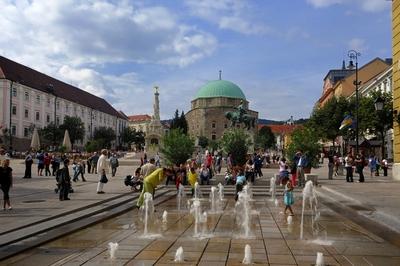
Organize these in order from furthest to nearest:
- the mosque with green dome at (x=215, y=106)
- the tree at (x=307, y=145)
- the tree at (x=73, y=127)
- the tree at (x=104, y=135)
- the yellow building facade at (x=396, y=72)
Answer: the mosque with green dome at (x=215, y=106) → the tree at (x=104, y=135) → the tree at (x=73, y=127) → the tree at (x=307, y=145) → the yellow building facade at (x=396, y=72)

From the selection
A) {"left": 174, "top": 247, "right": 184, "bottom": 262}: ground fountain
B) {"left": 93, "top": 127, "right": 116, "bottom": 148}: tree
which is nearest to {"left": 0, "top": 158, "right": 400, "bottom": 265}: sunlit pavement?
{"left": 174, "top": 247, "right": 184, "bottom": 262}: ground fountain

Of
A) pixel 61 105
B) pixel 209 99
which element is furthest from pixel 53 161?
pixel 209 99

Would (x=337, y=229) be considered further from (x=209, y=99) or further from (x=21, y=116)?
(x=209, y=99)

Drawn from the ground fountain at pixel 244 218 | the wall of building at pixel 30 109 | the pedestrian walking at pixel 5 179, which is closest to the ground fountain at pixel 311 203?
the ground fountain at pixel 244 218

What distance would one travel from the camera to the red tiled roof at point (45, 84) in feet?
286

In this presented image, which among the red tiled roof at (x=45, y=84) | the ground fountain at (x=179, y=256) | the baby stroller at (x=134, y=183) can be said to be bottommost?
the ground fountain at (x=179, y=256)

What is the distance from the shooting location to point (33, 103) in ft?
304

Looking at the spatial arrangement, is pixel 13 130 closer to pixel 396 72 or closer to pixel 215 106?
pixel 396 72

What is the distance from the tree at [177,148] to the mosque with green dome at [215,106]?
12417cm

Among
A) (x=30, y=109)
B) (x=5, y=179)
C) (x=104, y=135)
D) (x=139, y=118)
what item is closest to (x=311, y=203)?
(x=5, y=179)

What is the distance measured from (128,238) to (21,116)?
271ft

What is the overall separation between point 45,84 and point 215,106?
2566 inches

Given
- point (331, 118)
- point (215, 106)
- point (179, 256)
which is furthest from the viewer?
point (215, 106)

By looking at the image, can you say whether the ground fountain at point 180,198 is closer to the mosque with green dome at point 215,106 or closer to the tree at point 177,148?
the tree at point 177,148
